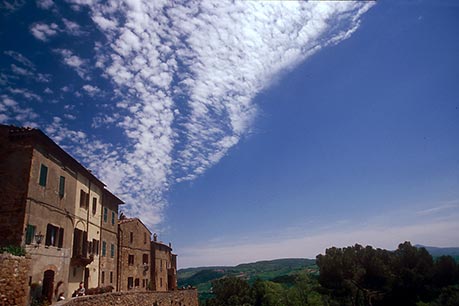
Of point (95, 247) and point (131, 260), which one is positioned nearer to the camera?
point (95, 247)

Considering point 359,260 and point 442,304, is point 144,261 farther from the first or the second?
point 442,304

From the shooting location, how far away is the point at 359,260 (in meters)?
39.4

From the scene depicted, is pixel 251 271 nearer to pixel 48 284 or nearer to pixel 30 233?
pixel 48 284

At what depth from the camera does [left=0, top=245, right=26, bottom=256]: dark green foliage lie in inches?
540

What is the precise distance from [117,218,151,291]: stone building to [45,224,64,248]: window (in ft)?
38.0

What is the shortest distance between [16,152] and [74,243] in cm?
755

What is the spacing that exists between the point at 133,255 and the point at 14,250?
→ 19521mm

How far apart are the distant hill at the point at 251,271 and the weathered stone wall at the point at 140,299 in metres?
35.8

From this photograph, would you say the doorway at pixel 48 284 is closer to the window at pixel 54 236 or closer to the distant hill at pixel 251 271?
the window at pixel 54 236

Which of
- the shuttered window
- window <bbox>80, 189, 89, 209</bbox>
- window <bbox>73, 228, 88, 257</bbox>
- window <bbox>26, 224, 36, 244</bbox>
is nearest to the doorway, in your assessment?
window <bbox>26, 224, 36, 244</bbox>

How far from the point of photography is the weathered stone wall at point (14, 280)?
42.4 feet

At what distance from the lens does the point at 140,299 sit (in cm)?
2230

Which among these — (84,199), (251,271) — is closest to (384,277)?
(84,199)

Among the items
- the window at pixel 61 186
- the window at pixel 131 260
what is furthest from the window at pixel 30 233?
the window at pixel 131 260
